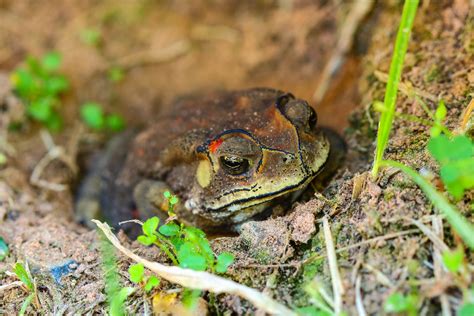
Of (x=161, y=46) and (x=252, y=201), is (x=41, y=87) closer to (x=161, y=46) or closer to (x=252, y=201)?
(x=161, y=46)

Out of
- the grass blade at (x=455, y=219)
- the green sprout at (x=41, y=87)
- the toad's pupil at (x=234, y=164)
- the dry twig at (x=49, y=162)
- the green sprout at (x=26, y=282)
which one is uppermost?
the green sprout at (x=41, y=87)

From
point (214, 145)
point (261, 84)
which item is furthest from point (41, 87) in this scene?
point (214, 145)

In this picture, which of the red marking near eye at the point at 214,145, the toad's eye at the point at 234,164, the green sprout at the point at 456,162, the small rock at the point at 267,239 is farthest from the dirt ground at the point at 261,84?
the red marking near eye at the point at 214,145

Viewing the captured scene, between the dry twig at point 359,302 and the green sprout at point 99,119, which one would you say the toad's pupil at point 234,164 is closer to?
the dry twig at point 359,302

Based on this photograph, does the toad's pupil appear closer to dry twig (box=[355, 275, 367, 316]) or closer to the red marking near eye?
the red marking near eye

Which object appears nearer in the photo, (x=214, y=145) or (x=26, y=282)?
(x=26, y=282)

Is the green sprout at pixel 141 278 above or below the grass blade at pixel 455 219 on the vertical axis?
below


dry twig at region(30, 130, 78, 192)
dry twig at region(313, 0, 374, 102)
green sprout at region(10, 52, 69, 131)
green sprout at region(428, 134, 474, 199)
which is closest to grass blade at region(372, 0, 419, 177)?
green sprout at region(428, 134, 474, 199)
